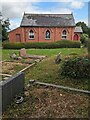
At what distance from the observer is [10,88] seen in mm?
6363

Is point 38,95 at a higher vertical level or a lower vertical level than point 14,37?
lower

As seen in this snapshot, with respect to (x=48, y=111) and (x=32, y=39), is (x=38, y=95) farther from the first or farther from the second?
(x=32, y=39)

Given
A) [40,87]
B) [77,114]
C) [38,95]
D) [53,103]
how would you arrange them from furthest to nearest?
1. [40,87]
2. [38,95]
3. [53,103]
4. [77,114]

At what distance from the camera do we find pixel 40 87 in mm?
7844

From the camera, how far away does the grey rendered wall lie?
590 centimetres

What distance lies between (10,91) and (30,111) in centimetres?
95

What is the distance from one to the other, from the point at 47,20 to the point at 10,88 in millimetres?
32740

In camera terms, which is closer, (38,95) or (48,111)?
(48,111)

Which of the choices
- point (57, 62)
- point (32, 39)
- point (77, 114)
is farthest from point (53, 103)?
point (32, 39)

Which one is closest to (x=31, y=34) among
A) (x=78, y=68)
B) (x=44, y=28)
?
(x=44, y=28)

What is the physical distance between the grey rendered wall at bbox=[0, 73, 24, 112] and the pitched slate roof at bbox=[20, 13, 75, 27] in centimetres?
3108

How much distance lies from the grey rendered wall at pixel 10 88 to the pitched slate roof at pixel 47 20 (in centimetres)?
3108

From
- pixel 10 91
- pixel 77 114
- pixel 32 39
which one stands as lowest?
pixel 77 114

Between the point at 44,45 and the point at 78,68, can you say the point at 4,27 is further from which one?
the point at 78,68
